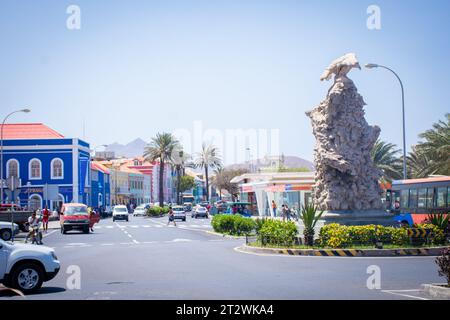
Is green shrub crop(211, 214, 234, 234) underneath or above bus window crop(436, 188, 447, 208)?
underneath

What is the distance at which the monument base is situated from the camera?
93.2 ft

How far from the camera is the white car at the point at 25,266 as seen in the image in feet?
46.4

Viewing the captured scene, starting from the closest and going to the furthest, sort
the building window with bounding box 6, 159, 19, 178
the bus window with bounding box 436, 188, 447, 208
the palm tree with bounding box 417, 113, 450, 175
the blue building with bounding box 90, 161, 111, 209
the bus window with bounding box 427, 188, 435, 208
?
the bus window with bounding box 436, 188, 447, 208
the bus window with bounding box 427, 188, 435, 208
the palm tree with bounding box 417, 113, 450, 175
the building window with bounding box 6, 159, 19, 178
the blue building with bounding box 90, 161, 111, 209

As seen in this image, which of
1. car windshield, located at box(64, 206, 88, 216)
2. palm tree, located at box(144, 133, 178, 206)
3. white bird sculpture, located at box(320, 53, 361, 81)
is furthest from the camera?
palm tree, located at box(144, 133, 178, 206)

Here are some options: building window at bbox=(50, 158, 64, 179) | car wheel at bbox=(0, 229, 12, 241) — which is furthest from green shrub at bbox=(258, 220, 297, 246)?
building window at bbox=(50, 158, 64, 179)

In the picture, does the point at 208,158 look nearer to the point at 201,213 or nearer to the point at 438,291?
the point at 201,213

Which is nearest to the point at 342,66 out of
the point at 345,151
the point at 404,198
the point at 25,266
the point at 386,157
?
the point at 345,151

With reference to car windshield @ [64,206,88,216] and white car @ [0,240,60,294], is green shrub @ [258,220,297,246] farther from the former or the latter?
car windshield @ [64,206,88,216]

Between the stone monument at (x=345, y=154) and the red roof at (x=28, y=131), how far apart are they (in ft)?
203

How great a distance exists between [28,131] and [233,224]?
186 feet

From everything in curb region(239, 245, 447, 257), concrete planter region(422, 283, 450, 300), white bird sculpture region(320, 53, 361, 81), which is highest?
white bird sculpture region(320, 53, 361, 81)

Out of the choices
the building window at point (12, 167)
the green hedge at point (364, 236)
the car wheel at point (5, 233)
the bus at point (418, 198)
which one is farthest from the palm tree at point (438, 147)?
the building window at point (12, 167)
